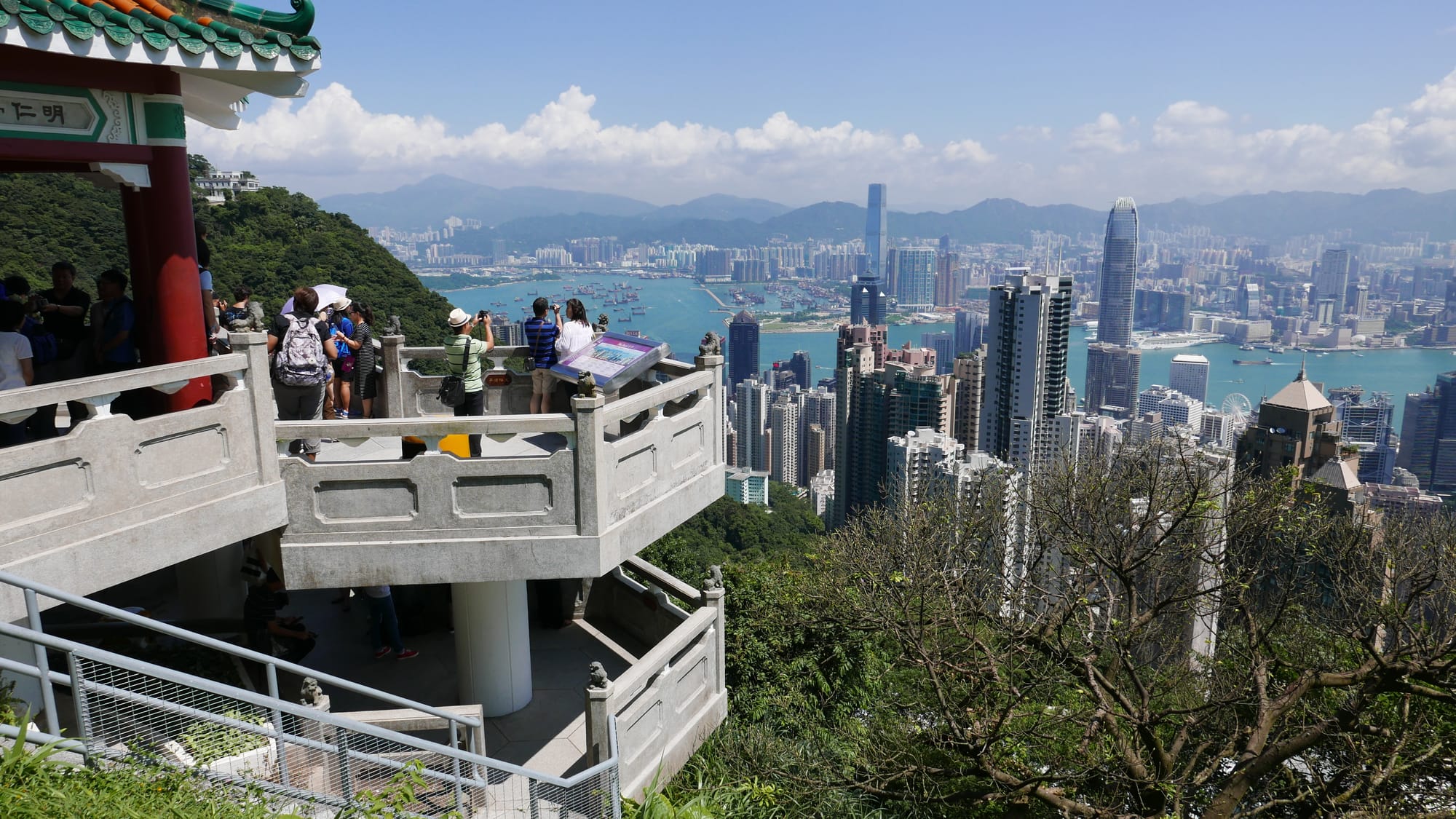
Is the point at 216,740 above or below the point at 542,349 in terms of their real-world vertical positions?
below

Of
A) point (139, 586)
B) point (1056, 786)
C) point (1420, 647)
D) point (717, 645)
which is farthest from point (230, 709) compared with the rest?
point (1420, 647)

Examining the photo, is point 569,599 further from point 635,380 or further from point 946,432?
point 946,432

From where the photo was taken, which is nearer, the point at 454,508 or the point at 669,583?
the point at 454,508

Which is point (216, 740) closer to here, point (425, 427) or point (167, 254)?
point (425, 427)

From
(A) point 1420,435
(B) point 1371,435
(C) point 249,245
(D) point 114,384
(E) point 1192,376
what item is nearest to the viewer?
(D) point 114,384

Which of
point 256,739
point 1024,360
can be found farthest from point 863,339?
point 256,739

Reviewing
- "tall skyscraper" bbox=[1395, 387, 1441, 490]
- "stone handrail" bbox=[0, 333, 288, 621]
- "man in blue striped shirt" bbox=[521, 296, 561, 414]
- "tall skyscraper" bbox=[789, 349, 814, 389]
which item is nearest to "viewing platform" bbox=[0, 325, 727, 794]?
"stone handrail" bbox=[0, 333, 288, 621]
